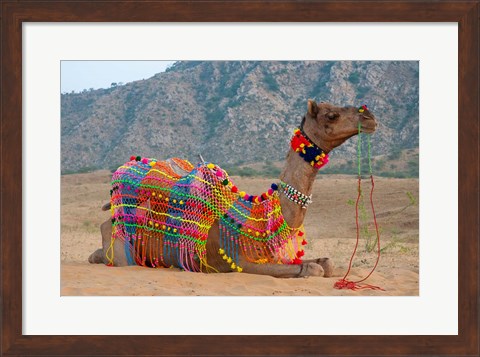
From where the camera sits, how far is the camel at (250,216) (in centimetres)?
964

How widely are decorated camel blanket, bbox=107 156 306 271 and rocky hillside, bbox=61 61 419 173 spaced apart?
31.0m

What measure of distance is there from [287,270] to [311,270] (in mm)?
296

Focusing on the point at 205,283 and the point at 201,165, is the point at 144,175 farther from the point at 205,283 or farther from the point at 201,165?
the point at 205,283

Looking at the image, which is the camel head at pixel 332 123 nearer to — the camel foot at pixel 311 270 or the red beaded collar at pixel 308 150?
the red beaded collar at pixel 308 150

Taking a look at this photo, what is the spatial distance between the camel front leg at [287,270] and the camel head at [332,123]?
1462mm

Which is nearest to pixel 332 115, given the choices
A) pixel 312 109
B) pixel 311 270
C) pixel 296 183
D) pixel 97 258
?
pixel 312 109

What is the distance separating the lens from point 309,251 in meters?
16.1

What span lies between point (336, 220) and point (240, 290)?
15440 mm

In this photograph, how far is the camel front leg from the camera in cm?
984

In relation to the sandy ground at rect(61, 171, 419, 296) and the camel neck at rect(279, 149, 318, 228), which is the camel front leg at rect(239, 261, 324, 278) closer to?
the sandy ground at rect(61, 171, 419, 296)

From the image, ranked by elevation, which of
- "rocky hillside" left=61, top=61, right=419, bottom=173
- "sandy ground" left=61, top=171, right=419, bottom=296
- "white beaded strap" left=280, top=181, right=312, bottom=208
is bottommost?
"sandy ground" left=61, top=171, right=419, bottom=296

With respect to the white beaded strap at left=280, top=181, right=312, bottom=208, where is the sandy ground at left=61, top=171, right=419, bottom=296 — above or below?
below

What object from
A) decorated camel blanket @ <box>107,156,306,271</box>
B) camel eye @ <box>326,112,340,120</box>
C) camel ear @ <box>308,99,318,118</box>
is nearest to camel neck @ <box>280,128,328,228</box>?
decorated camel blanket @ <box>107,156,306,271</box>

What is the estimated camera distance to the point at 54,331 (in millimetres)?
7449
